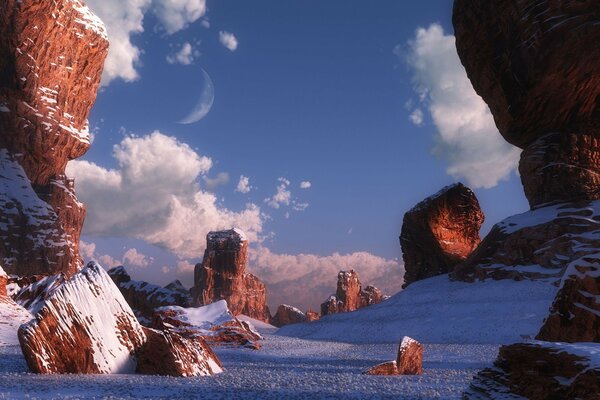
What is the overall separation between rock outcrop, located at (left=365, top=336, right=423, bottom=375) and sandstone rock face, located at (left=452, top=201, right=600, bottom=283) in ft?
55.5

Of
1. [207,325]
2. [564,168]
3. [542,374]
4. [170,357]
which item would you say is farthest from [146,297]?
[564,168]

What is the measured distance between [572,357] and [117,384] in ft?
20.0

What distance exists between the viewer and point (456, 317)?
23391mm

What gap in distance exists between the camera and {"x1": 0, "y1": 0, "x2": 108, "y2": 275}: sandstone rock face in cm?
4644

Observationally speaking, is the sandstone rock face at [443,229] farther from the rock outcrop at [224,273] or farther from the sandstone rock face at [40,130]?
the rock outcrop at [224,273]

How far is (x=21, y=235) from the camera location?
46.0 metres

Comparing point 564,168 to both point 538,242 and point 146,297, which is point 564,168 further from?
point 146,297

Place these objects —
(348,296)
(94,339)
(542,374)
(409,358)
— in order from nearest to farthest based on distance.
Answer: (542,374) → (94,339) → (409,358) → (348,296)

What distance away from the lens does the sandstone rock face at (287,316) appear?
9131cm

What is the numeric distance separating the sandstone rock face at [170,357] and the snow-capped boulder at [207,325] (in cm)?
936

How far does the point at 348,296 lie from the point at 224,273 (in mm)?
23744

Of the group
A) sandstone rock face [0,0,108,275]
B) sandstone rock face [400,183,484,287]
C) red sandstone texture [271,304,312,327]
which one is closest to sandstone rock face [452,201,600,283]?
sandstone rock face [400,183,484,287]

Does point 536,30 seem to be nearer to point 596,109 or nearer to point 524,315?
point 596,109

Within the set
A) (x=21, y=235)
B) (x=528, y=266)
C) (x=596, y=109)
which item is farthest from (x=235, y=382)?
(x=21, y=235)
